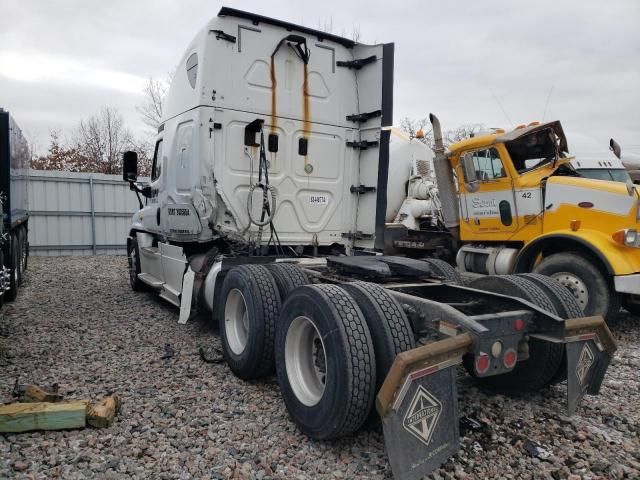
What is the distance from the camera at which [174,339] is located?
523 centimetres

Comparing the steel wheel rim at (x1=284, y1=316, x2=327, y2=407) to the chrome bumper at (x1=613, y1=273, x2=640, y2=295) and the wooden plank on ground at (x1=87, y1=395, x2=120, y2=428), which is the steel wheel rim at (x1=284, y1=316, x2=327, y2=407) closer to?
the wooden plank on ground at (x1=87, y1=395, x2=120, y2=428)

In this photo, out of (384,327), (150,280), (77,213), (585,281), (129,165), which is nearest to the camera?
(384,327)

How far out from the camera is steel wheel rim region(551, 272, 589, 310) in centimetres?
559

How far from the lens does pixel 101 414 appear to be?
304 cm

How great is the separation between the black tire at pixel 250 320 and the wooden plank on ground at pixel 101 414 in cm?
108

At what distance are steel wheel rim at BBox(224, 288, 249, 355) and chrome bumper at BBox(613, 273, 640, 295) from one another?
4.22m

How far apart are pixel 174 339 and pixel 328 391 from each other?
3045mm

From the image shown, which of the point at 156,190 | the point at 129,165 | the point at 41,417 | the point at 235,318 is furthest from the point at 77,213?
the point at 41,417

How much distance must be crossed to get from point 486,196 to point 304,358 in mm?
4855

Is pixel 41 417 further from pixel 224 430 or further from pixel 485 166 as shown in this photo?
pixel 485 166

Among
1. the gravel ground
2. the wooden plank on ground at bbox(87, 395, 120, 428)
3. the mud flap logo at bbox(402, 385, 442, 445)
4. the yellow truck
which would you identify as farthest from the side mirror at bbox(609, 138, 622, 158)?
the wooden plank on ground at bbox(87, 395, 120, 428)

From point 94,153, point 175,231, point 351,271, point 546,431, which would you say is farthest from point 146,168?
point 546,431

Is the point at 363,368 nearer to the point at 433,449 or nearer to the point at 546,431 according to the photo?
the point at 433,449

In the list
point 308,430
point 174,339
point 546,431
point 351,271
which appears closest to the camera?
point 308,430
